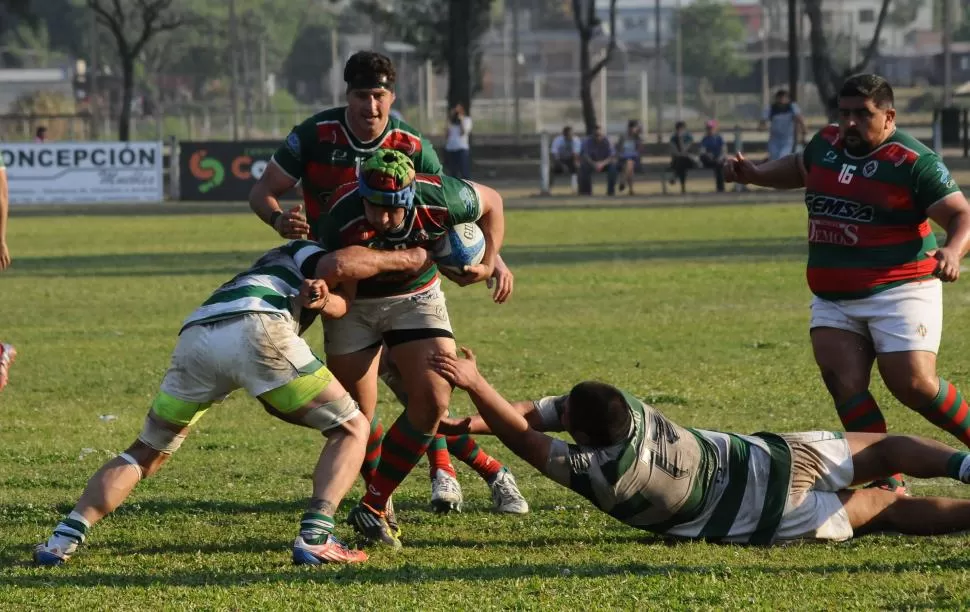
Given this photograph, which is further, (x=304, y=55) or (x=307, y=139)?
(x=304, y=55)

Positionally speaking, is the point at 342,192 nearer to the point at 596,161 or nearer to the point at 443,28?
the point at 596,161

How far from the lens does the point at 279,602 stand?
5.90 meters

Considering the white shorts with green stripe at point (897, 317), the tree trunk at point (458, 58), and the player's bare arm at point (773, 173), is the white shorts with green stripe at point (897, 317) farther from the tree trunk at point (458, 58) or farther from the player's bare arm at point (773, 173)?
the tree trunk at point (458, 58)

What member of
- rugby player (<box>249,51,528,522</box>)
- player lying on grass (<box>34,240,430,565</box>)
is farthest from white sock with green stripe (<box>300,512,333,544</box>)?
rugby player (<box>249,51,528,522</box>)

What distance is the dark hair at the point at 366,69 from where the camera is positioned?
719cm

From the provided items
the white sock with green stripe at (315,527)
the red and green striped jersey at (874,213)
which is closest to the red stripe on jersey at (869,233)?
the red and green striped jersey at (874,213)

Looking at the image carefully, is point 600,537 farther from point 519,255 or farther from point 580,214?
point 580,214

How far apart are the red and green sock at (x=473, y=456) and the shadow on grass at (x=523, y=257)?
12293 mm

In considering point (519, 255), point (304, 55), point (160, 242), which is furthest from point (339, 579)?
point (304, 55)

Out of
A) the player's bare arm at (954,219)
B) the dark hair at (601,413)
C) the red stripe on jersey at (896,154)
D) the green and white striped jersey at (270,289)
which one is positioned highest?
the red stripe on jersey at (896,154)

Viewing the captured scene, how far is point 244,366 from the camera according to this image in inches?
248

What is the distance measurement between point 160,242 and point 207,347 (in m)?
19.6

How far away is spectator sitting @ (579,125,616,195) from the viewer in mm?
36438

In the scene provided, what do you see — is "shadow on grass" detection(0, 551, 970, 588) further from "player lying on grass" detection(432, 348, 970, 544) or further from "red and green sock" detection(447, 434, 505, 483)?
"red and green sock" detection(447, 434, 505, 483)
